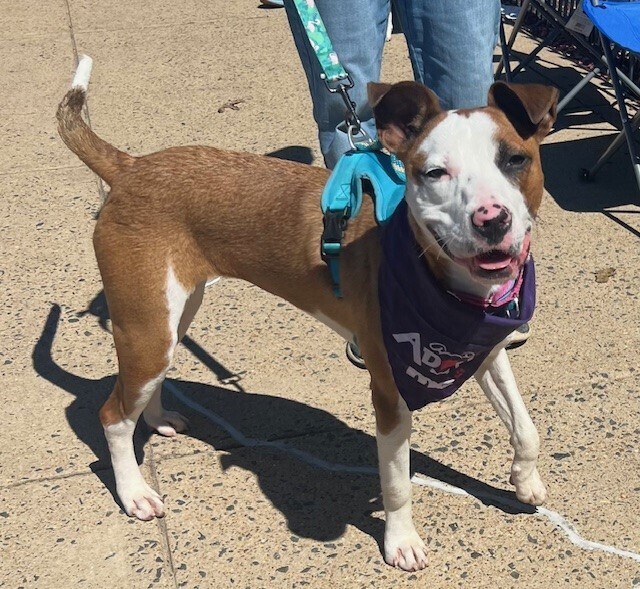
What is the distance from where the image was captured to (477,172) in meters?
2.57

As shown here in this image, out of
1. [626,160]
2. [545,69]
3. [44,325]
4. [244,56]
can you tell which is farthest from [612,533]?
[244,56]

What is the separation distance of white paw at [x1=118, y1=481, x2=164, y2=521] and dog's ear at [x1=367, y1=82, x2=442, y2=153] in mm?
1658

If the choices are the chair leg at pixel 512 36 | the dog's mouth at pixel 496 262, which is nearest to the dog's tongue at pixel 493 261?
the dog's mouth at pixel 496 262

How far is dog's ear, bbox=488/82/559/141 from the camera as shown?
272cm

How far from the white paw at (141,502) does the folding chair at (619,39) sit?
331 centimetres

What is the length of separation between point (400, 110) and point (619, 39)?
10.1 ft

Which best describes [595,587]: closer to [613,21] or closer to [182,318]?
[182,318]

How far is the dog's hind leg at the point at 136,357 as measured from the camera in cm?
338

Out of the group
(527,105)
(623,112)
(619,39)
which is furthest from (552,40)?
(527,105)

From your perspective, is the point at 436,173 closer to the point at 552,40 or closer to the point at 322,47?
the point at 322,47

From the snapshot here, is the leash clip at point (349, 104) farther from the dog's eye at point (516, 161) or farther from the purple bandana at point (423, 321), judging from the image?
the dog's eye at point (516, 161)

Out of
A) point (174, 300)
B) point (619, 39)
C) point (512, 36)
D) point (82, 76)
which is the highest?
point (82, 76)

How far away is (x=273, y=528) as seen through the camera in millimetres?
3568

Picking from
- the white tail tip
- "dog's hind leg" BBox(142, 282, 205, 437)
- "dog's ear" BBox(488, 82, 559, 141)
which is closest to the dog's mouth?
"dog's ear" BBox(488, 82, 559, 141)
